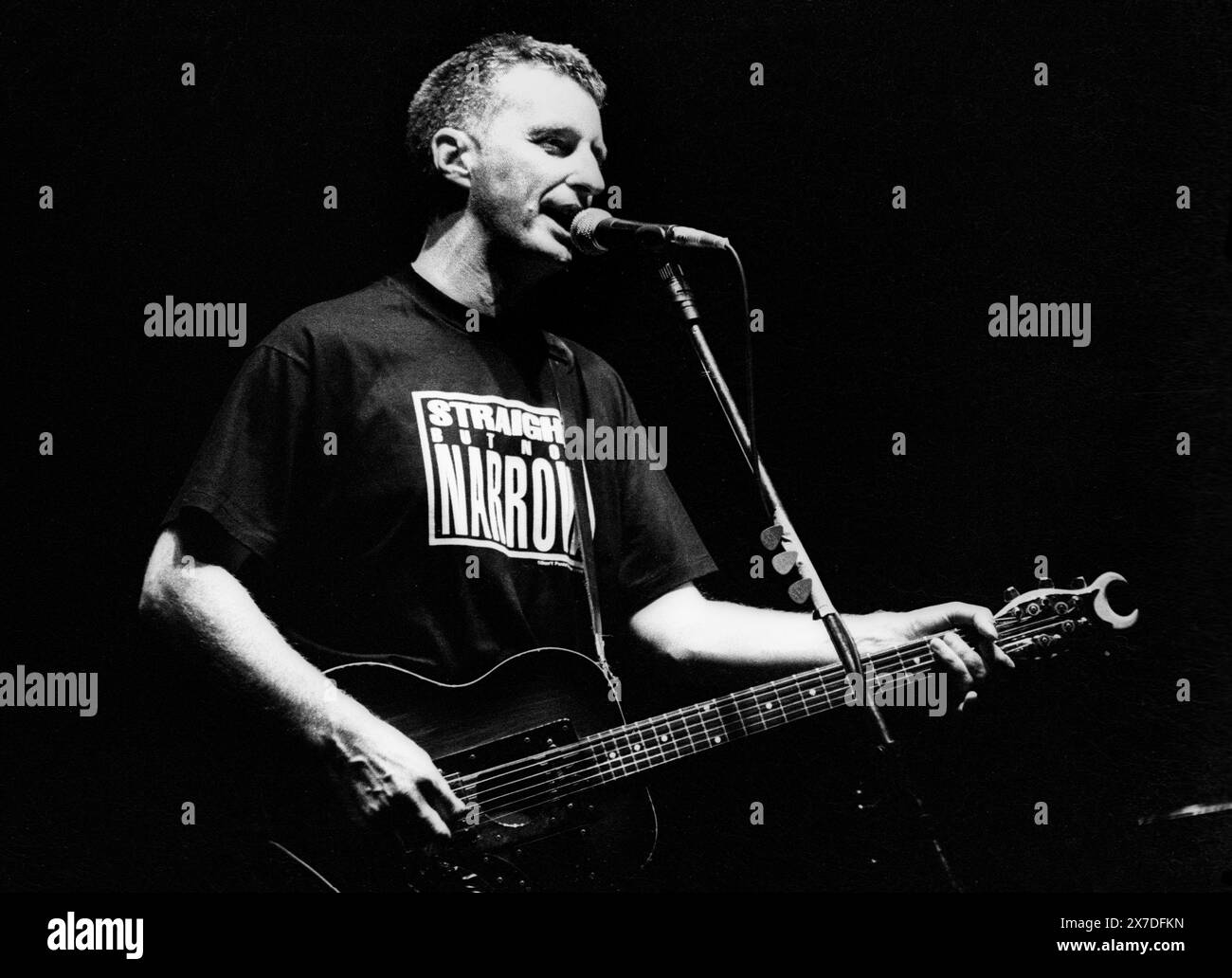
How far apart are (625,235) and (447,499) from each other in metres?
0.54

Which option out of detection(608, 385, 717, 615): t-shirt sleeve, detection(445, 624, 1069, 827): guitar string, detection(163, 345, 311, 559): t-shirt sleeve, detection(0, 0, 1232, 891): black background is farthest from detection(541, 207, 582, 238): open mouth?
detection(445, 624, 1069, 827): guitar string

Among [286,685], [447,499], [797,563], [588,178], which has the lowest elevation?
[286,685]

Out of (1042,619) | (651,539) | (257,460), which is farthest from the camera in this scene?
(651,539)

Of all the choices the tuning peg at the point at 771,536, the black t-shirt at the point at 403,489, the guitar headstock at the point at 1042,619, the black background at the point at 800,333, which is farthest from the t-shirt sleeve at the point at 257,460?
the guitar headstock at the point at 1042,619

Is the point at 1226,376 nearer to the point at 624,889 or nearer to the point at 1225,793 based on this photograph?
the point at 1225,793

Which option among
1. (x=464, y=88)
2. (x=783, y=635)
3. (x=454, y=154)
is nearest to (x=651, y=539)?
(x=783, y=635)

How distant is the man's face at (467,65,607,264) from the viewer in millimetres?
2268

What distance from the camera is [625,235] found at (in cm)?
201

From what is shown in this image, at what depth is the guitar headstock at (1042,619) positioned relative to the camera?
7.28 ft

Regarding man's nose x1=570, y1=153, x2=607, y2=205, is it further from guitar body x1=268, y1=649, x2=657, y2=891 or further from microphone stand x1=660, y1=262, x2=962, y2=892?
guitar body x1=268, y1=649, x2=657, y2=891

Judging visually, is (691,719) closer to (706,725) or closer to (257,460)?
(706,725)

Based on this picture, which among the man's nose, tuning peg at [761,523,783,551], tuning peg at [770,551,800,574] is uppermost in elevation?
the man's nose

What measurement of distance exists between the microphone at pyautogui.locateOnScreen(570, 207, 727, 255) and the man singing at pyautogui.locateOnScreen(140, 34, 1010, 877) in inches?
5.6
